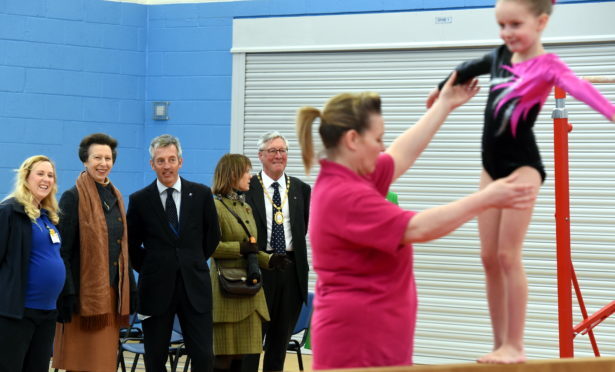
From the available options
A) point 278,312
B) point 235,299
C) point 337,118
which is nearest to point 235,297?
point 235,299

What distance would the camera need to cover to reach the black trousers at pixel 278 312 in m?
5.32

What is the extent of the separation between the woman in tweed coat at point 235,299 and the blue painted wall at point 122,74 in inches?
96.7

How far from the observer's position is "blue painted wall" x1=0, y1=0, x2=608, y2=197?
7.24 m

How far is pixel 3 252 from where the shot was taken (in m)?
4.48

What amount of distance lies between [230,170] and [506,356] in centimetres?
328

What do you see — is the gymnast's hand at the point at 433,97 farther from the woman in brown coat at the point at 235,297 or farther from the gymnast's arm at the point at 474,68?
the woman in brown coat at the point at 235,297

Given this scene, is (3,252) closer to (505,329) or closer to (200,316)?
(200,316)

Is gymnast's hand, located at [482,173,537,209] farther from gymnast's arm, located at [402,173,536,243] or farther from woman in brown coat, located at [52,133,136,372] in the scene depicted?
woman in brown coat, located at [52,133,136,372]

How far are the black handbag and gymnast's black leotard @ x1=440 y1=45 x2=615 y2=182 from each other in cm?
297

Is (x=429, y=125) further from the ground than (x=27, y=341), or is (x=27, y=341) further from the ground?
(x=429, y=125)

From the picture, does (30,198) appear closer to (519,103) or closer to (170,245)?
(170,245)

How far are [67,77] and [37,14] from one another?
57 cm

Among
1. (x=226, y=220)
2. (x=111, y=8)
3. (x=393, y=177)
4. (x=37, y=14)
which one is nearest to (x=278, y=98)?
(x=111, y=8)

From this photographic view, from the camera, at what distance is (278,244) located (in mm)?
5340
